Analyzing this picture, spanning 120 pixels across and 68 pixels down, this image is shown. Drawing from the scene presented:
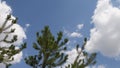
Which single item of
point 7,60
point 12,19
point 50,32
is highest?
point 50,32

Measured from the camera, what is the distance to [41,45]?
23.7 m

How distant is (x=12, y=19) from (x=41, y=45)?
576 cm

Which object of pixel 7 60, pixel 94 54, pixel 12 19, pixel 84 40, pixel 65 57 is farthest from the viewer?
pixel 94 54

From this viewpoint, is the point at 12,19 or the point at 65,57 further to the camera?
the point at 65,57

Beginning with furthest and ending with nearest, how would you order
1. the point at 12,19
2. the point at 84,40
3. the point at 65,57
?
the point at 84,40, the point at 65,57, the point at 12,19

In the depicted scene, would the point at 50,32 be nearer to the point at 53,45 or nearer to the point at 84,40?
the point at 53,45

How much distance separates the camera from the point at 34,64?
24.0m

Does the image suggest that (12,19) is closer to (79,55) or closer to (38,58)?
(38,58)

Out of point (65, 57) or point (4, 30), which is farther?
point (65, 57)

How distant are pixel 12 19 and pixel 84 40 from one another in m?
9.32

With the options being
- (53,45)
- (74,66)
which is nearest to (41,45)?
(53,45)

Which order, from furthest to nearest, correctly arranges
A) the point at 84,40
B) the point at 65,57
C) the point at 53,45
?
the point at 84,40
the point at 65,57
the point at 53,45

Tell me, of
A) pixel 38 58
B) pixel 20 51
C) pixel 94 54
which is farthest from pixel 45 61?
pixel 94 54

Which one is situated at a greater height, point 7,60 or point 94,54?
point 94,54
